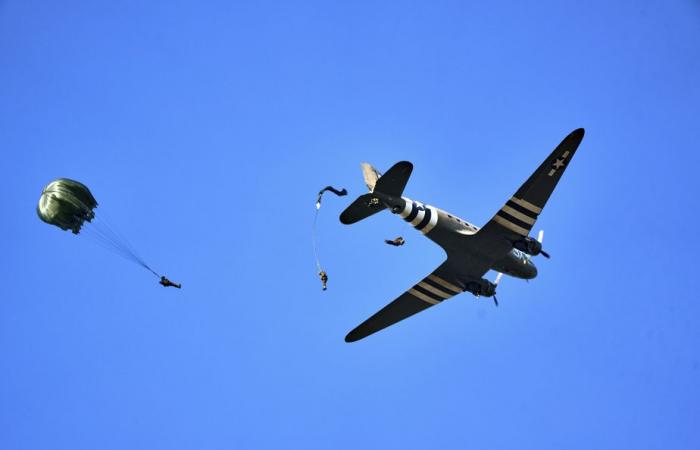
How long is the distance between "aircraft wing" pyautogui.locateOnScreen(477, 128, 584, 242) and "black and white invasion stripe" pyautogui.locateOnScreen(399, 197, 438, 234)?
115 inches

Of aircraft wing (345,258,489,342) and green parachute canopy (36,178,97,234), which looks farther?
aircraft wing (345,258,489,342)

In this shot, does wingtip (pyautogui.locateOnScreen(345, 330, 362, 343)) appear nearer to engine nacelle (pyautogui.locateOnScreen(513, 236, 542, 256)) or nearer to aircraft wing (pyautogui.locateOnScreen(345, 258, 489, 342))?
aircraft wing (pyautogui.locateOnScreen(345, 258, 489, 342))

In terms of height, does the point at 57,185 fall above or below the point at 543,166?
above

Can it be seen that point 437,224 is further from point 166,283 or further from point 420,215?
point 166,283

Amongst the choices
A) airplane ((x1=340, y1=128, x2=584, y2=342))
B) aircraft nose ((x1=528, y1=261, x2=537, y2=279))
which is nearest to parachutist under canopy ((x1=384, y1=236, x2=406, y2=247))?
airplane ((x1=340, y1=128, x2=584, y2=342))

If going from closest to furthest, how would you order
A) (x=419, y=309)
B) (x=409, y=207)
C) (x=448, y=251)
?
(x=409, y=207)
(x=448, y=251)
(x=419, y=309)

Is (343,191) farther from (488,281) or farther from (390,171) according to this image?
(488,281)

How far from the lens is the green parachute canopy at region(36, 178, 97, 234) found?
39.8 meters

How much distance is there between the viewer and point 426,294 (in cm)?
4994

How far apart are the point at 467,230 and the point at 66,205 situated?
74.0 ft

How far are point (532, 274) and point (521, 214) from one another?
20.4 feet

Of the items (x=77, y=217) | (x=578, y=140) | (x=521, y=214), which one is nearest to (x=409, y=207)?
(x=521, y=214)

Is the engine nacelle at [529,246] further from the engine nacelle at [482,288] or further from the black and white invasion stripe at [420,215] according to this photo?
the black and white invasion stripe at [420,215]

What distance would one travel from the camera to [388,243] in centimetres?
4188
